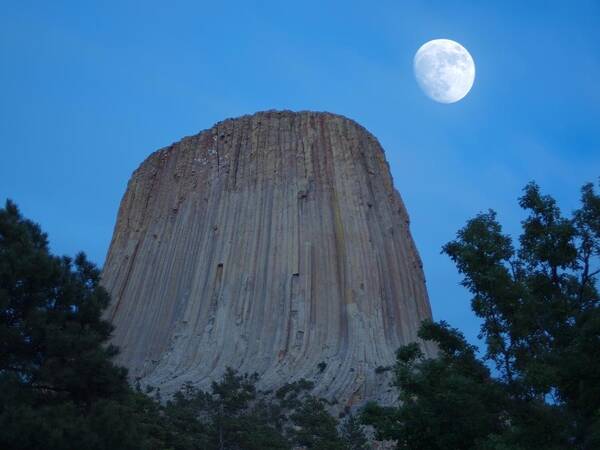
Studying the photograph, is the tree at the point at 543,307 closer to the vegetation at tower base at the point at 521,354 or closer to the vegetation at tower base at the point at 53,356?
the vegetation at tower base at the point at 521,354

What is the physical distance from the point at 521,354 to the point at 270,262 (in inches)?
1244

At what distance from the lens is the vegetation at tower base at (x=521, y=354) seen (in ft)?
37.1

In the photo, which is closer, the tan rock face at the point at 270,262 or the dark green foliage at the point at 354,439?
the dark green foliage at the point at 354,439

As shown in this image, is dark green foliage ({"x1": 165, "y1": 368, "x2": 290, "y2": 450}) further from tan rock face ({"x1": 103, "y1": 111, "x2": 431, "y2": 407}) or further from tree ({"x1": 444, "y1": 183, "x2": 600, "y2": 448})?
tree ({"x1": 444, "y1": 183, "x2": 600, "y2": 448})

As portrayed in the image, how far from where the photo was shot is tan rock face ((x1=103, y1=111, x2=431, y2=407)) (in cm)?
3944

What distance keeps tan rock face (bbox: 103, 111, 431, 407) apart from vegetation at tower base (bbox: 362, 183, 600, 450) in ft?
74.1

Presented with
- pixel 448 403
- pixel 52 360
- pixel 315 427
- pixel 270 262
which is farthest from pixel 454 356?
pixel 270 262

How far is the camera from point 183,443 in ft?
81.0

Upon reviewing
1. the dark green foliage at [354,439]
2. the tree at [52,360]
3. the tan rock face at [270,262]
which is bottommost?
the tree at [52,360]

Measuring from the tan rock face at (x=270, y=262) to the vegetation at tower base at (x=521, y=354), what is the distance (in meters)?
22.6

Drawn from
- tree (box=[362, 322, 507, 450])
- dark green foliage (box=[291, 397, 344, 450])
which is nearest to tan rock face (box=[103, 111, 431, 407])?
dark green foliage (box=[291, 397, 344, 450])

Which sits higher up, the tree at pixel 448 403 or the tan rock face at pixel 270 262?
the tan rock face at pixel 270 262

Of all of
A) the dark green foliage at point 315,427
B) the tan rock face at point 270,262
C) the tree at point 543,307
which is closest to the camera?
the tree at point 543,307

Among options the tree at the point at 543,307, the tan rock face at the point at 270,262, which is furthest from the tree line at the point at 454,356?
the tan rock face at the point at 270,262
